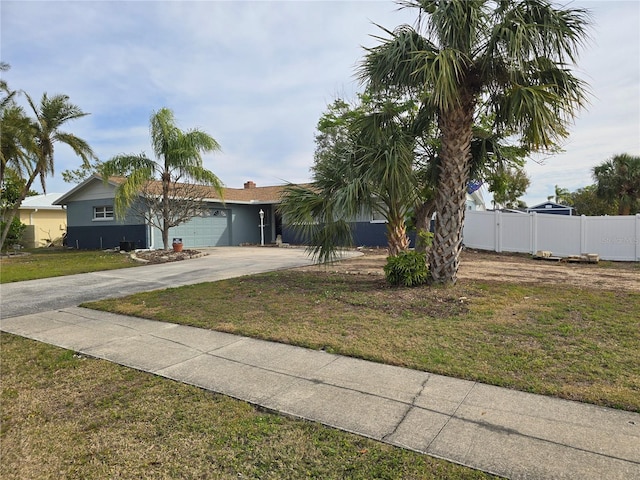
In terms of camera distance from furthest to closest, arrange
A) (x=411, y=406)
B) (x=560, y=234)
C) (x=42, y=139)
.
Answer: (x=42, y=139) → (x=560, y=234) → (x=411, y=406)

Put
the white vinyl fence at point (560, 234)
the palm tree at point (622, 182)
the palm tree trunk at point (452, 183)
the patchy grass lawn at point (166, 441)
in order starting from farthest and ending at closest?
1. the palm tree at point (622, 182)
2. the white vinyl fence at point (560, 234)
3. the palm tree trunk at point (452, 183)
4. the patchy grass lawn at point (166, 441)

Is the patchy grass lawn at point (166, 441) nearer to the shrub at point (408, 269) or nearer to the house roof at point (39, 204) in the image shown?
the shrub at point (408, 269)

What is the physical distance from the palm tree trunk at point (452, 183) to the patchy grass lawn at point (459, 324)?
77 centimetres

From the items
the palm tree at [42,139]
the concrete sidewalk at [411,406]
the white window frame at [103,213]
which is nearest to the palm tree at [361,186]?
the concrete sidewalk at [411,406]

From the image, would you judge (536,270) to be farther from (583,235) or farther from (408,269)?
(408,269)

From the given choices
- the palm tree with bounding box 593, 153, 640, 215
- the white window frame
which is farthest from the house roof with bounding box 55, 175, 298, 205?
the palm tree with bounding box 593, 153, 640, 215

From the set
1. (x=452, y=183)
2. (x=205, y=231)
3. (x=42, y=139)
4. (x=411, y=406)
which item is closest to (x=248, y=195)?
(x=205, y=231)

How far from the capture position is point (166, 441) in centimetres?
294

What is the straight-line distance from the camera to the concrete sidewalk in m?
2.61

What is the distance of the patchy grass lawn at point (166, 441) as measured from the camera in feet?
8.46

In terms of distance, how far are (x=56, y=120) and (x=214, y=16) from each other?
13.6m

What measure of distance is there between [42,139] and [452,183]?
18.8 m

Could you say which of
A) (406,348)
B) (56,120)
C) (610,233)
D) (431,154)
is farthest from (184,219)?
(610,233)

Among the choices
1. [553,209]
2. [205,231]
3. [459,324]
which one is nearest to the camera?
[459,324]
